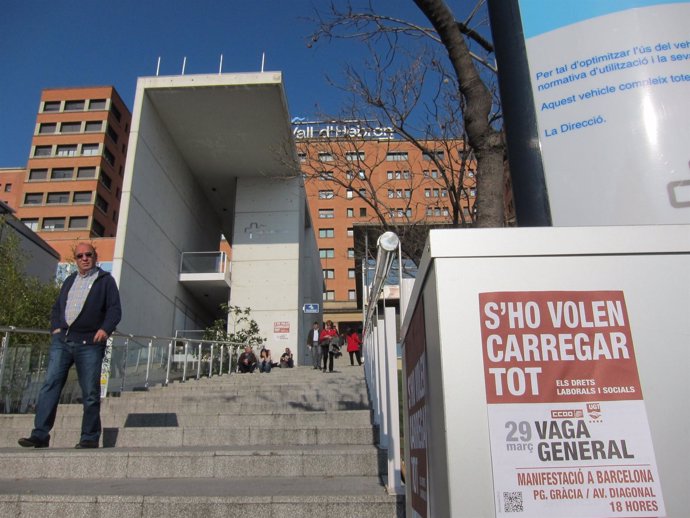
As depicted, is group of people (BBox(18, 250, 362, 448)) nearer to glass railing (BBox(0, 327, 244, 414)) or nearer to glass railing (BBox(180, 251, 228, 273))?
glass railing (BBox(0, 327, 244, 414))

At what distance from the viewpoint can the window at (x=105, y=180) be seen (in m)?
56.2

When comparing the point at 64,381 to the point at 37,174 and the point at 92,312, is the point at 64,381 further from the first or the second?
the point at 37,174

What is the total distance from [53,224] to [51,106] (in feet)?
47.3

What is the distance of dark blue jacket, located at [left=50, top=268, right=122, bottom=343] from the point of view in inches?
186

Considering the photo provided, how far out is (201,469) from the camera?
385 centimetres

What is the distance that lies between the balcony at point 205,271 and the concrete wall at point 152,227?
0.41 m

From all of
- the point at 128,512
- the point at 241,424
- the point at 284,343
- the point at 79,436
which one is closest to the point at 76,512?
the point at 128,512

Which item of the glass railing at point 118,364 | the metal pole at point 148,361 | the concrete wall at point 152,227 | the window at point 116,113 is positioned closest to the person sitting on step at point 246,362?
the glass railing at point 118,364

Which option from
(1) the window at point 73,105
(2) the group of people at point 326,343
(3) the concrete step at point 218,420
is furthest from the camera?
(1) the window at point 73,105

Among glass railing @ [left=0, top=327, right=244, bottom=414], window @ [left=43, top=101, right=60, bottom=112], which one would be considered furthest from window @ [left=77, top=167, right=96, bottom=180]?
glass railing @ [left=0, top=327, right=244, bottom=414]

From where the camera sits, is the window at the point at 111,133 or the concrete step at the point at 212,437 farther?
the window at the point at 111,133

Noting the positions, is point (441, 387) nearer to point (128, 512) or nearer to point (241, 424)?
point (128, 512)

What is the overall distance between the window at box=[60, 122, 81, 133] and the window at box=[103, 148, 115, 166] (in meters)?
3.49

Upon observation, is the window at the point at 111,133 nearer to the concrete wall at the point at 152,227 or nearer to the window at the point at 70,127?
the window at the point at 70,127
